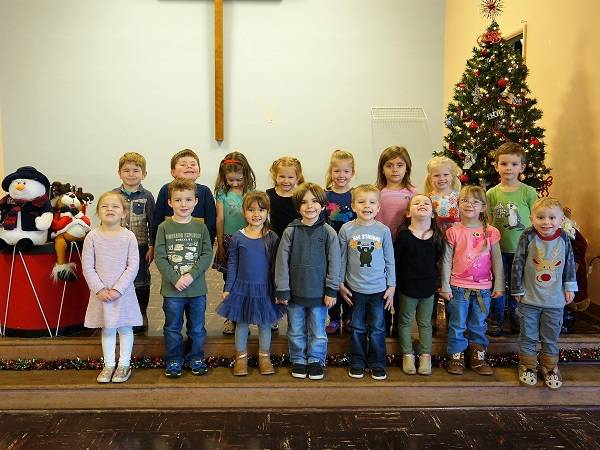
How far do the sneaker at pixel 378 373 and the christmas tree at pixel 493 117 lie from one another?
1.83 metres

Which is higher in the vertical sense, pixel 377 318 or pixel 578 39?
pixel 578 39

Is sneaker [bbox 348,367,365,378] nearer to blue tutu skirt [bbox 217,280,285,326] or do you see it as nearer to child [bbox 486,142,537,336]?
blue tutu skirt [bbox 217,280,285,326]

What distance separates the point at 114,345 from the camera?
3.23m

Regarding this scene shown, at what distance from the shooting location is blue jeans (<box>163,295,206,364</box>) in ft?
10.5

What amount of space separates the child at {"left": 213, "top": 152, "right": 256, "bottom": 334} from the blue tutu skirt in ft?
1.18

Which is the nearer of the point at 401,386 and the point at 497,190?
the point at 401,386

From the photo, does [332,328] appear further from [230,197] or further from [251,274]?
[230,197]

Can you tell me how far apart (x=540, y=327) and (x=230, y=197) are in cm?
202

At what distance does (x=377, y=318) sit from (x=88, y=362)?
176 centimetres

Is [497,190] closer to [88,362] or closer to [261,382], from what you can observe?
[261,382]

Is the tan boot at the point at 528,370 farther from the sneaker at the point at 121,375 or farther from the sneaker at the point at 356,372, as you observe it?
the sneaker at the point at 121,375

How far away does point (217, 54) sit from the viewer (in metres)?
6.91

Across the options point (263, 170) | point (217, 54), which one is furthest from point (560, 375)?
point (217, 54)

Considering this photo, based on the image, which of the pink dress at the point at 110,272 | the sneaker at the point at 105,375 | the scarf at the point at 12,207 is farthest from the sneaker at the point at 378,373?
the scarf at the point at 12,207
